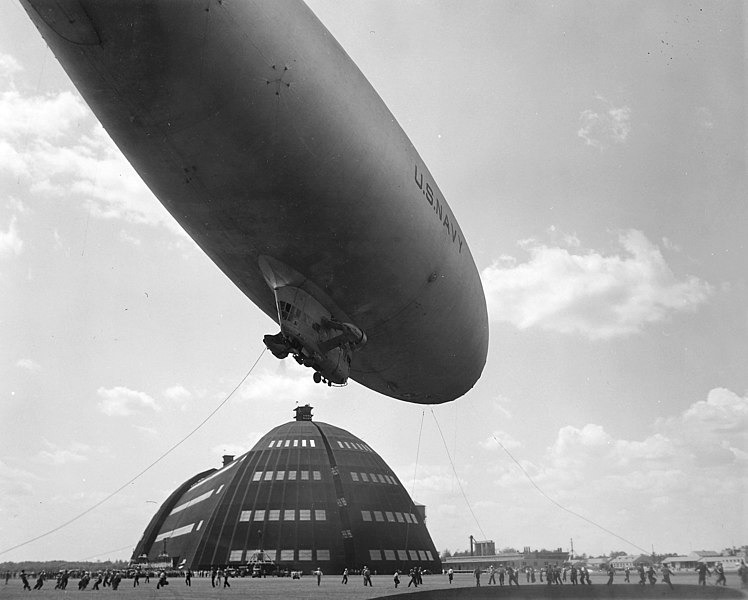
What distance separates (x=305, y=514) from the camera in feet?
211

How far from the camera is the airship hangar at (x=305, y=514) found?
6194cm

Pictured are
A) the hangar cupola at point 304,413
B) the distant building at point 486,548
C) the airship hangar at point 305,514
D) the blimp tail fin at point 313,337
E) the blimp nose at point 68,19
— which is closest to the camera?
the blimp nose at point 68,19

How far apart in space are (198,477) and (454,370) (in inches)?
3777

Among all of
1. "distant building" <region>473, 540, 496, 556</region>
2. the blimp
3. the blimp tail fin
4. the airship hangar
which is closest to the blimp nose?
the blimp

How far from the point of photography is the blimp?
8805 millimetres

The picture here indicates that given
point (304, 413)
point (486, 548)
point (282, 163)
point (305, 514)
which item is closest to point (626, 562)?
point (282, 163)

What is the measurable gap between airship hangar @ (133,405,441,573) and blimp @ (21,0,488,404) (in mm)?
50096

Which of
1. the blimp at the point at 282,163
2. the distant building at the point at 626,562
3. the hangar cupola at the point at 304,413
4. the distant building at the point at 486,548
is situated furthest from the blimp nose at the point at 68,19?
the distant building at the point at 486,548

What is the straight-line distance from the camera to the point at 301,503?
6531 cm

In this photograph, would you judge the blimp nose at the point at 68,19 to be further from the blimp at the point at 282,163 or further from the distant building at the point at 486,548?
the distant building at the point at 486,548

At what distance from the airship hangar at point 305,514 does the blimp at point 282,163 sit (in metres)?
50.1

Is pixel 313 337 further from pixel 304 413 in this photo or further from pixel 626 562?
pixel 304 413

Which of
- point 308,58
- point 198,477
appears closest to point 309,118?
point 308,58

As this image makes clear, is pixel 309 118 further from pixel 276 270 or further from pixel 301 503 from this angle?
pixel 301 503
